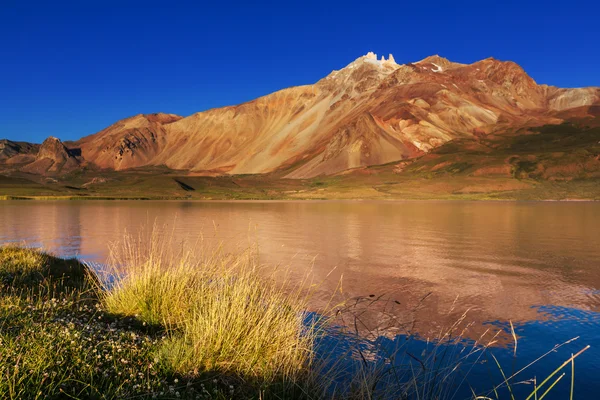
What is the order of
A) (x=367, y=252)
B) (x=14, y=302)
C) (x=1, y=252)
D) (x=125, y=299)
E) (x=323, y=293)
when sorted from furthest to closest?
(x=367, y=252), (x=1, y=252), (x=323, y=293), (x=125, y=299), (x=14, y=302)

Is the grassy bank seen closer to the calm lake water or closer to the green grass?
the green grass

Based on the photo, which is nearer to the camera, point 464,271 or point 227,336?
point 227,336

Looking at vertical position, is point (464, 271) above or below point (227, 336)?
below

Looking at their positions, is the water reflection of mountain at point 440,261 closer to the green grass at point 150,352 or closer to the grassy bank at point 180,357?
the grassy bank at point 180,357

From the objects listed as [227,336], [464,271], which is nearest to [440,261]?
[464,271]

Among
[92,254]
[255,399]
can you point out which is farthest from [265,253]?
[255,399]

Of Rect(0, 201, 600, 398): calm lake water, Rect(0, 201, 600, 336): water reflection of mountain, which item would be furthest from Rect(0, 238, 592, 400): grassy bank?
Rect(0, 201, 600, 398): calm lake water

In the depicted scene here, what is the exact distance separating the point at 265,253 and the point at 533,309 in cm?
1521

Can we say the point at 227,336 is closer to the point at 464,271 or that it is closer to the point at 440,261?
the point at 464,271

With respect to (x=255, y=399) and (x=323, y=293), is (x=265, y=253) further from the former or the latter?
(x=255, y=399)

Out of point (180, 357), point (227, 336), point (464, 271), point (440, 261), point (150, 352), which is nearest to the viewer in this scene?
point (180, 357)

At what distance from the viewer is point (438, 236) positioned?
3653 centimetres

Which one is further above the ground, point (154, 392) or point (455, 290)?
point (154, 392)

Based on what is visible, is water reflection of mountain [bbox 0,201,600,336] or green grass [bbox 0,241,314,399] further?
water reflection of mountain [bbox 0,201,600,336]
